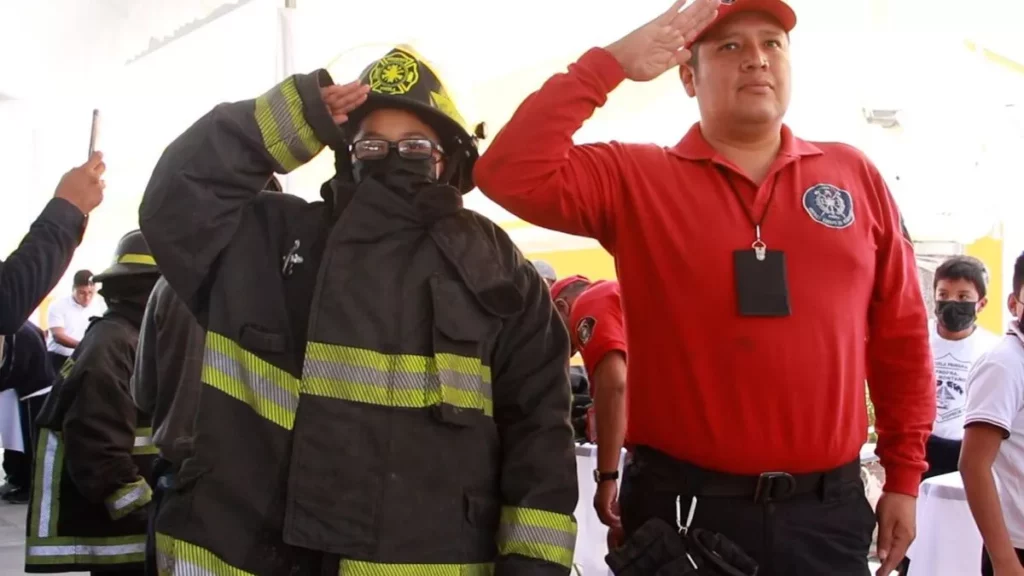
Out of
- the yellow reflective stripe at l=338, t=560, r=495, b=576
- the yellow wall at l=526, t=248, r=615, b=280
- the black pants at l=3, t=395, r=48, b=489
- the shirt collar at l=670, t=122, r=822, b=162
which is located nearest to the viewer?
the yellow reflective stripe at l=338, t=560, r=495, b=576

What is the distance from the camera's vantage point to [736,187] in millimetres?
2066

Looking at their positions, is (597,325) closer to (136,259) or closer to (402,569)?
(136,259)

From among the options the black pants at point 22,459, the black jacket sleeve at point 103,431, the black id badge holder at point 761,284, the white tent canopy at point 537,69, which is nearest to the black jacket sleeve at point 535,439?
the black id badge holder at point 761,284

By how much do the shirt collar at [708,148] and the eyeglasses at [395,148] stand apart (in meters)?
0.57

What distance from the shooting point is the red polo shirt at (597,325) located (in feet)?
11.4

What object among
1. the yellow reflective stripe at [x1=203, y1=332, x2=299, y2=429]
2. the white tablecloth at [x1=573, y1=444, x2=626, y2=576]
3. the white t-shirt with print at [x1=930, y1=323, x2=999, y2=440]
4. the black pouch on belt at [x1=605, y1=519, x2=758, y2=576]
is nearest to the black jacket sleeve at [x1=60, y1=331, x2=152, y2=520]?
the yellow reflective stripe at [x1=203, y1=332, x2=299, y2=429]

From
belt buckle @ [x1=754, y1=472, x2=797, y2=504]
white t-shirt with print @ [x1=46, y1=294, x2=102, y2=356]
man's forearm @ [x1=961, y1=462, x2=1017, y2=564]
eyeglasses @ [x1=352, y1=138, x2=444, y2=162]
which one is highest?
eyeglasses @ [x1=352, y1=138, x2=444, y2=162]

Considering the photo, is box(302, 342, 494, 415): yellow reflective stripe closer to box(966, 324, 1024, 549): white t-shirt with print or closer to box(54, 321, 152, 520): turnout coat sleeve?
box(966, 324, 1024, 549): white t-shirt with print

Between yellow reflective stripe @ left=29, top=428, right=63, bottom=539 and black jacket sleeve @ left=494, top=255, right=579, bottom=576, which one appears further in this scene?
yellow reflective stripe @ left=29, top=428, right=63, bottom=539

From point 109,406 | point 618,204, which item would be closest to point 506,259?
point 618,204

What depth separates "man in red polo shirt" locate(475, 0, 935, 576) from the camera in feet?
6.32

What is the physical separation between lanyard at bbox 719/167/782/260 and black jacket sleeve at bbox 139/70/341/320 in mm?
839

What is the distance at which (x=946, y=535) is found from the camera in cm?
367

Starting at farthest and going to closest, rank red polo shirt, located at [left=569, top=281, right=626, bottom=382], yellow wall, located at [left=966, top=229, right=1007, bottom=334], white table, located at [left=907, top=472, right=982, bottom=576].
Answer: yellow wall, located at [left=966, top=229, right=1007, bottom=334], white table, located at [left=907, top=472, right=982, bottom=576], red polo shirt, located at [left=569, top=281, right=626, bottom=382]
